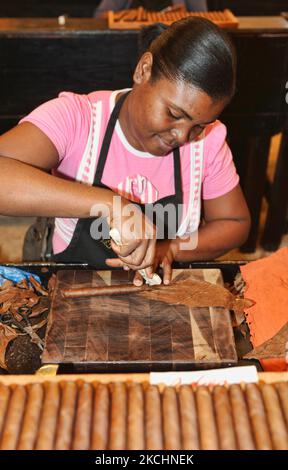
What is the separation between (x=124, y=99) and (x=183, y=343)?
0.95m

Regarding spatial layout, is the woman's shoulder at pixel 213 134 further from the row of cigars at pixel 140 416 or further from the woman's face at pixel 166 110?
the row of cigars at pixel 140 416

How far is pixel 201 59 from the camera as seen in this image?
4.72ft

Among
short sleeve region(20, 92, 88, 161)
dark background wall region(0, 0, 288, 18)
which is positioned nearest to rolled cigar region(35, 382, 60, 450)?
short sleeve region(20, 92, 88, 161)

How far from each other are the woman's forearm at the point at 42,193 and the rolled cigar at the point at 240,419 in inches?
23.7

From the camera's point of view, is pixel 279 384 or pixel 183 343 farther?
pixel 183 343

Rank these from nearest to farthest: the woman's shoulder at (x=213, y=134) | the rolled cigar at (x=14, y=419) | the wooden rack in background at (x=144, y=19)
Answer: the rolled cigar at (x=14, y=419)
the woman's shoulder at (x=213, y=134)
the wooden rack in background at (x=144, y=19)

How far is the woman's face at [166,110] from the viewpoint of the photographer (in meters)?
1.47

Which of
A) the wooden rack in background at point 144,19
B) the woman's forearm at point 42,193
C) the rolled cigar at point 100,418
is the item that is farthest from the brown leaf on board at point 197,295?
the wooden rack in background at point 144,19

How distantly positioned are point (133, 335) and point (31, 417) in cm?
39

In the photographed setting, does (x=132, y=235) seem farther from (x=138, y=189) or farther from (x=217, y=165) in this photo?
(x=217, y=165)

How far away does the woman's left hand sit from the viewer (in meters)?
1.58

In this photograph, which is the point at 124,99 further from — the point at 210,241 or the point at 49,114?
the point at 210,241
